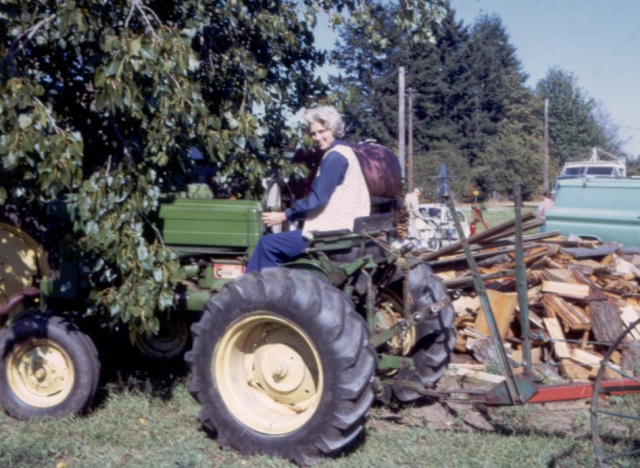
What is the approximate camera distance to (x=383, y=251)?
5195 millimetres

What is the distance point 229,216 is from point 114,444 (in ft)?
5.77

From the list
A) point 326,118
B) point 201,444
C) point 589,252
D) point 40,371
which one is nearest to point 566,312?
point 589,252

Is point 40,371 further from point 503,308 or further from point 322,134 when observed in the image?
point 503,308

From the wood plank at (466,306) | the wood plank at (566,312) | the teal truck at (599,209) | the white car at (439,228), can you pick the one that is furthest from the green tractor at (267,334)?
the white car at (439,228)

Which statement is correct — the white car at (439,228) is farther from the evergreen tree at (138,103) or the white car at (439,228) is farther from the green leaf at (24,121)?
the green leaf at (24,121)

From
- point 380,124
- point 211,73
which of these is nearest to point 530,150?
point 380,124

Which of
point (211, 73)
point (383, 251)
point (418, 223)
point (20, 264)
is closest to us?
point (383, 251)

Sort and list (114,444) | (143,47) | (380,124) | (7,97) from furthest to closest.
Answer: (380,124) → (114,444) → (143,47) → (7,97)

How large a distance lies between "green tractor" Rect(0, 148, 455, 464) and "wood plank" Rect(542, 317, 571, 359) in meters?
1.79

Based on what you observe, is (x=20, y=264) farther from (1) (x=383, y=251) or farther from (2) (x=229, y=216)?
(1) (x=383, y=251)

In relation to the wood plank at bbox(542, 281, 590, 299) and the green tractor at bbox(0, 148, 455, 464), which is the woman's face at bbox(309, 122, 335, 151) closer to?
the green tractor at bbox(0, 148, 455, 464)

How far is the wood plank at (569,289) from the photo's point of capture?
7.38 metres

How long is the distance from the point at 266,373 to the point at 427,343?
4.37 feet

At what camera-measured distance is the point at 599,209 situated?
12.4 m
